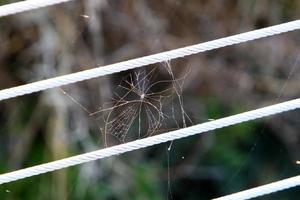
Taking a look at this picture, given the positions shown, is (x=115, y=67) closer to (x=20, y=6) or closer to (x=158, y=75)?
(x=20, y=6)

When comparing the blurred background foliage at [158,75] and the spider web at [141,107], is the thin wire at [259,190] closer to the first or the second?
the spider web at [141,107]

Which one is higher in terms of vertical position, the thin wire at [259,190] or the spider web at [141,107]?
the thin wire at [259,190]

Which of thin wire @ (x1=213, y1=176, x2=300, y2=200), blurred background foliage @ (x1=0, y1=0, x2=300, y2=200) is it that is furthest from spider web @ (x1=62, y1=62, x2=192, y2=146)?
thin wire @ (x1=213, y1=176, x2=300, y2=200)

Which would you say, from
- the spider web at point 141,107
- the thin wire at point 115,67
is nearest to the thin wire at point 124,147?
the thin wire at point 115,67

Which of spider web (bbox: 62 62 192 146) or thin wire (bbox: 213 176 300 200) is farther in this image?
spider web (bbox: 62 62 192 146)

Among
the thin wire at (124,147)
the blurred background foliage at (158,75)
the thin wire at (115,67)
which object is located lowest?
the blurred background foliage at (158,75)

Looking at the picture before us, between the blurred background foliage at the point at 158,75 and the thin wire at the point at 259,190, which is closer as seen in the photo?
the thin wire at the point at 259,190

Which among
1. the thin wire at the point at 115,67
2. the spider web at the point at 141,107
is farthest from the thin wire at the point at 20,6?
the spider web at the point at 141,107

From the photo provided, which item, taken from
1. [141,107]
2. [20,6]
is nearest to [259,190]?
[20,6]

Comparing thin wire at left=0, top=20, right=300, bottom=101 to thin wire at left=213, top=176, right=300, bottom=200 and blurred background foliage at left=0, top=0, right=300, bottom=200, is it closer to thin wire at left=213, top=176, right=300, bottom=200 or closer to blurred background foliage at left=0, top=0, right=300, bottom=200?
thin wire at left=213, top=176, right=300, bottom=200

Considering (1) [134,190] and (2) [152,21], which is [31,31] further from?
(1) [134,190]
